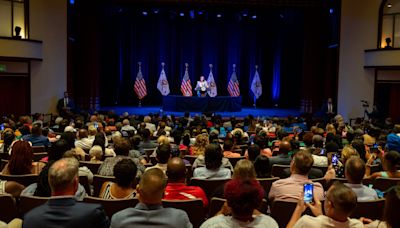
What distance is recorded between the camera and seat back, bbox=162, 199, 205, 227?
4152 millimetres

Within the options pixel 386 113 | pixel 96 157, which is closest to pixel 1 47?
pixel 96 157

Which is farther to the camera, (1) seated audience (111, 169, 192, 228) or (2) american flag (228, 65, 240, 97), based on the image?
(2) american flag (228, 65, 240, 97)

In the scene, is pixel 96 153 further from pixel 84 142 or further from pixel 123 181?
pixel 123 181

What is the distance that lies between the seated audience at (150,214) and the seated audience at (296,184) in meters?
1.57

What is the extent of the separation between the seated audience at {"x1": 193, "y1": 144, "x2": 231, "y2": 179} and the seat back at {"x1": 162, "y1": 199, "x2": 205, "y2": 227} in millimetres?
1407

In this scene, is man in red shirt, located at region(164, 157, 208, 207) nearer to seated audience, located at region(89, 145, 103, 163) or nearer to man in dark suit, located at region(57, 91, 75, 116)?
seated audience, located at region(89, 145, 103, 163)

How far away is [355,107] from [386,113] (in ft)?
3.89

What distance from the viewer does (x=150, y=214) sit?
10.7ft

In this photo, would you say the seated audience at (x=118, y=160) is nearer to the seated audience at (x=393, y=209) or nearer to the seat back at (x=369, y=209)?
the seat back at (x=369, y=209)

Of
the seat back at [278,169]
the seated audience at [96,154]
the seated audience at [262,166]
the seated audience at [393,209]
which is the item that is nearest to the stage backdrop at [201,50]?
the seated audience at [96,154]

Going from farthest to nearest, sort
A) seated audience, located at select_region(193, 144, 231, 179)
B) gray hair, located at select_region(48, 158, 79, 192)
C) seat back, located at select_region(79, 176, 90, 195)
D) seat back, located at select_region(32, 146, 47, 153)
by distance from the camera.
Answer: seat back, located at select_region(32, 146, 47, 153)
seated audience, located at select_region(193, 144, 231, 179)
seat back, located at select_region(79, 176, 90, 195)
gray hair, located at select_region(48, 158, 79, 192)

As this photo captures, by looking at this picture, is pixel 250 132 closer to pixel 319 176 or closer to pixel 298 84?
pixel 319 176

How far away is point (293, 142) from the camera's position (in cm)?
782

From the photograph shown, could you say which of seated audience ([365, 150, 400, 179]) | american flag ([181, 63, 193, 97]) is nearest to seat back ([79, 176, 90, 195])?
seated audience ([365, 150, 400, 179])
